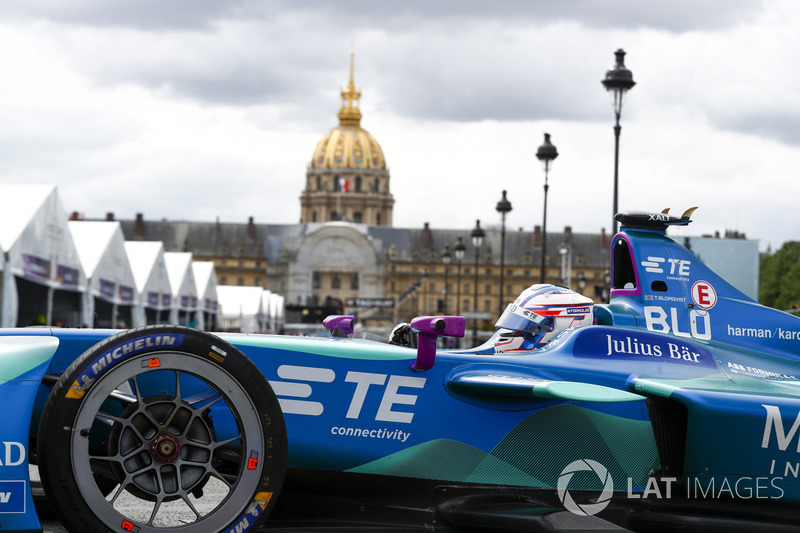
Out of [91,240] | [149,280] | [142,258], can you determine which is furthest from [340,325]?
[142,258]

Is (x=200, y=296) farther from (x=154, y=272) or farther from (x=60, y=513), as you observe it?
(x=60, y=513)

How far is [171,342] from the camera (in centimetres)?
415

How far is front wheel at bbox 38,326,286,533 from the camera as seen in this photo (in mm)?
3967

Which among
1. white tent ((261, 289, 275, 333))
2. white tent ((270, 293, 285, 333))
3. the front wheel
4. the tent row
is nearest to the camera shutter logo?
the front wheel

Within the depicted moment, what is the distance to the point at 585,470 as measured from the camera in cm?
507

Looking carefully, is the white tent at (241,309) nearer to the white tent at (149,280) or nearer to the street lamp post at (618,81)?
the white tent at (149,280)

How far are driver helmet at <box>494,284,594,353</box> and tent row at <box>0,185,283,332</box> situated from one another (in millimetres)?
9309

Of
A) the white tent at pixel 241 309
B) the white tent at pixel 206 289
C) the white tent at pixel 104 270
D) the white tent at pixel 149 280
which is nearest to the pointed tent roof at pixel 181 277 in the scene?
the white tent at pixel 149 280

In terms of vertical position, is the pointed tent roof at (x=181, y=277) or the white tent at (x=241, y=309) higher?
the pointed tent roof at (x=181, y=277)

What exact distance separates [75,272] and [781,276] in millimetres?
83119

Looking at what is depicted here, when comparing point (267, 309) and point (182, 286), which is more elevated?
point (182, 286)

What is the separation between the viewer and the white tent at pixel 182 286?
37109 millimetres

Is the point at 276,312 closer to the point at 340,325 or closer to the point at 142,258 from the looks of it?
the point at 142,258

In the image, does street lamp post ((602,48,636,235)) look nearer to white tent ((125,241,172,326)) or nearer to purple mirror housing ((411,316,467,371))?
purple mirror housing ((411,316,467,371))
